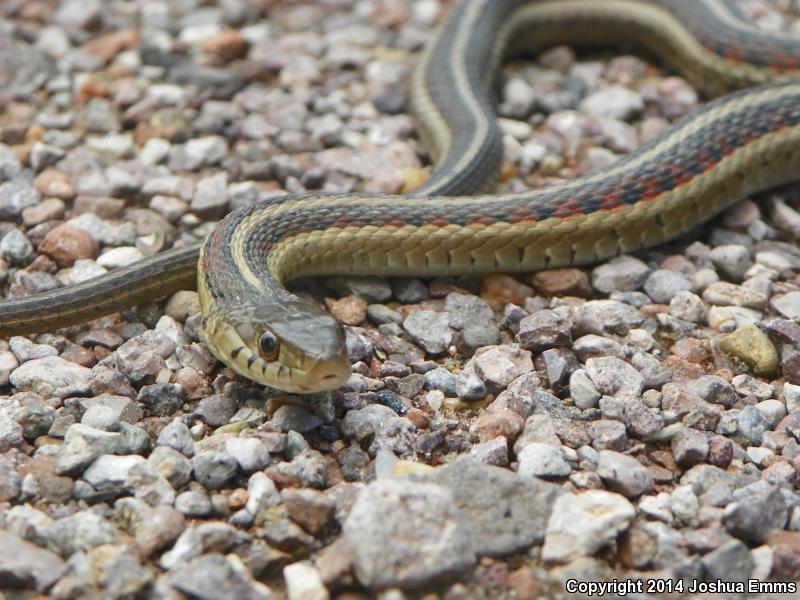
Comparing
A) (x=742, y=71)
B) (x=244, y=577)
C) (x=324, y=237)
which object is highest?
(x=742, y=71)

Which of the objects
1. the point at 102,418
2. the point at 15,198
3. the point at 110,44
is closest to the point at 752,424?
the point at 102,418

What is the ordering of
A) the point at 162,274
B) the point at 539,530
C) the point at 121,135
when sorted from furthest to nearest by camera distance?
the point at 121,135, the point at 162,274, the point at 539,530

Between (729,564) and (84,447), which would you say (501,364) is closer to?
(729,564)

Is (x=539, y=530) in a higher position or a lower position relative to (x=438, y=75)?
lower

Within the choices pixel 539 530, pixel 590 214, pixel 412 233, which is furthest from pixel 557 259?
pixel 539 530

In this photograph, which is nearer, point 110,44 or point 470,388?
point 470,388

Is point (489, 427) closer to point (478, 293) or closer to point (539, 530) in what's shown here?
point (539, 530)

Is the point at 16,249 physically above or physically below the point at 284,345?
below

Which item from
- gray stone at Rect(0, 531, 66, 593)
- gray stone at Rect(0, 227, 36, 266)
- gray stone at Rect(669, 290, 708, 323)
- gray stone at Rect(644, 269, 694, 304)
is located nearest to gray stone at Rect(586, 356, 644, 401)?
gray stone at Rect(669, 290, 708, 323)
